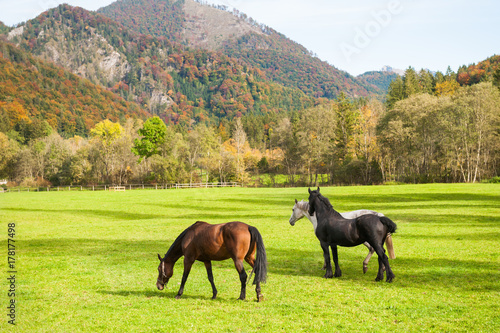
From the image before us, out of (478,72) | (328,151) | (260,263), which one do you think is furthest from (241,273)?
(478,72)

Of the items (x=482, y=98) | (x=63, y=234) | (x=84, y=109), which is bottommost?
(x=63, y=234)

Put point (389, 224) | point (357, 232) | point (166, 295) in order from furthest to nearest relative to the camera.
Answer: point (357, 232)
point (389, 224)
point (166, 295)

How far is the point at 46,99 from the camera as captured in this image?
516 ft

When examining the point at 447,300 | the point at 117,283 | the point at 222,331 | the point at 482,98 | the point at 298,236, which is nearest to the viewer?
the point at 222,331

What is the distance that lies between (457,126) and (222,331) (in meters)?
65.9

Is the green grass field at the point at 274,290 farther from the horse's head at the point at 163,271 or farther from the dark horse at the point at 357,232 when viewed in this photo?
the dark horse at the point at 357,232

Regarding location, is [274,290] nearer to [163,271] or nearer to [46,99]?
[163,271]

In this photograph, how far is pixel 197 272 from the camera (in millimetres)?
10703

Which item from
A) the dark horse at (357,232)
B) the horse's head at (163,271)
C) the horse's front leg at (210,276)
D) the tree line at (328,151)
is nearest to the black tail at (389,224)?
the dark horse at (357,232)

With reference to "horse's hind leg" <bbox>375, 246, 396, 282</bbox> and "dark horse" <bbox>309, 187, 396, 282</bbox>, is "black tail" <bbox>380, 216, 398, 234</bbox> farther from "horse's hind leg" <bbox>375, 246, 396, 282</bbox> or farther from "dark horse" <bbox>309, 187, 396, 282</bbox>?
"horse's hind leg" <bbox>375, 246, 396, 282</bbox>

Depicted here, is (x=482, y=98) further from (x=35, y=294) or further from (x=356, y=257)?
(x=35, y=294)

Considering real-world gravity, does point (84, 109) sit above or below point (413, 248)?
above

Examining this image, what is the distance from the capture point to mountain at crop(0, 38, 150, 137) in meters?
128

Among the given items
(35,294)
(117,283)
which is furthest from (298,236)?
(35,294)
